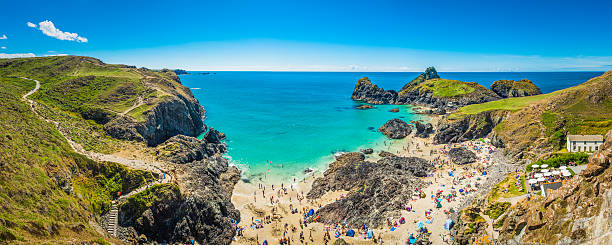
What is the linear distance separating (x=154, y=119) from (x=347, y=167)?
4145 cm

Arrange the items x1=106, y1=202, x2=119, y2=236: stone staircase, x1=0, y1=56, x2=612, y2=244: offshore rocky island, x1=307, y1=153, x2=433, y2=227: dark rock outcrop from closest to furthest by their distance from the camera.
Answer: x1=0, y1=56, x2=612, y2=244: offshore rocky island < x1=106, y1=202, x2=119, y2=236: stone staircase < x1=307, y1=153, x2=433, y2=227: dark rock outcrop

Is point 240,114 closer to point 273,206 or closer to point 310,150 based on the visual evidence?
point 310,150

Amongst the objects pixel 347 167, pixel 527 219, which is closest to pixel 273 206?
pixel 347 167

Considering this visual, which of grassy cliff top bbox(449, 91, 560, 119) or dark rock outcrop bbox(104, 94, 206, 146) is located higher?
grassy cliff top bbox(449, 91, 560, 119)

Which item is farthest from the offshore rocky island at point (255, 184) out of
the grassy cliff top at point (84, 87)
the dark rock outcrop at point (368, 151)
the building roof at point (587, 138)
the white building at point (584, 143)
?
the building roof at point (587, 138)

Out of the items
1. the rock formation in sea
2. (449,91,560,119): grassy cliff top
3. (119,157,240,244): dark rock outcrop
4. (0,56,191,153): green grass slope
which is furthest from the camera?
the rock formation in sea

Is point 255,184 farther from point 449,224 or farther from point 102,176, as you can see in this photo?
point 449,224

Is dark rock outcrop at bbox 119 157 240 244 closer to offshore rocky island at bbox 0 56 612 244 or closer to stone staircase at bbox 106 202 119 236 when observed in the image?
offshore rocky island at bbox 0 56 612 244

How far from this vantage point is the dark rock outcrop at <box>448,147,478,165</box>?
158 feet

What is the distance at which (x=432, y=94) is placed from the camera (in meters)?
116

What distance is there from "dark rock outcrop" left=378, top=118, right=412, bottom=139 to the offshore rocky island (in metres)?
1.46

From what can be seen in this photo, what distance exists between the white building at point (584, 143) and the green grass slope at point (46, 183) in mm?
56732

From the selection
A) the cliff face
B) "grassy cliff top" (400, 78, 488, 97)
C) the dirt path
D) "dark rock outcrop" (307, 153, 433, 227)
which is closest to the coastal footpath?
the dirt path

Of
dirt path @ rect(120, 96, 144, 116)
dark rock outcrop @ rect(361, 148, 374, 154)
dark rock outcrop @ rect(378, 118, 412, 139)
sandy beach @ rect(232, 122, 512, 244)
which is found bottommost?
sandy beach @ rect(232, 122, 512, 244)
